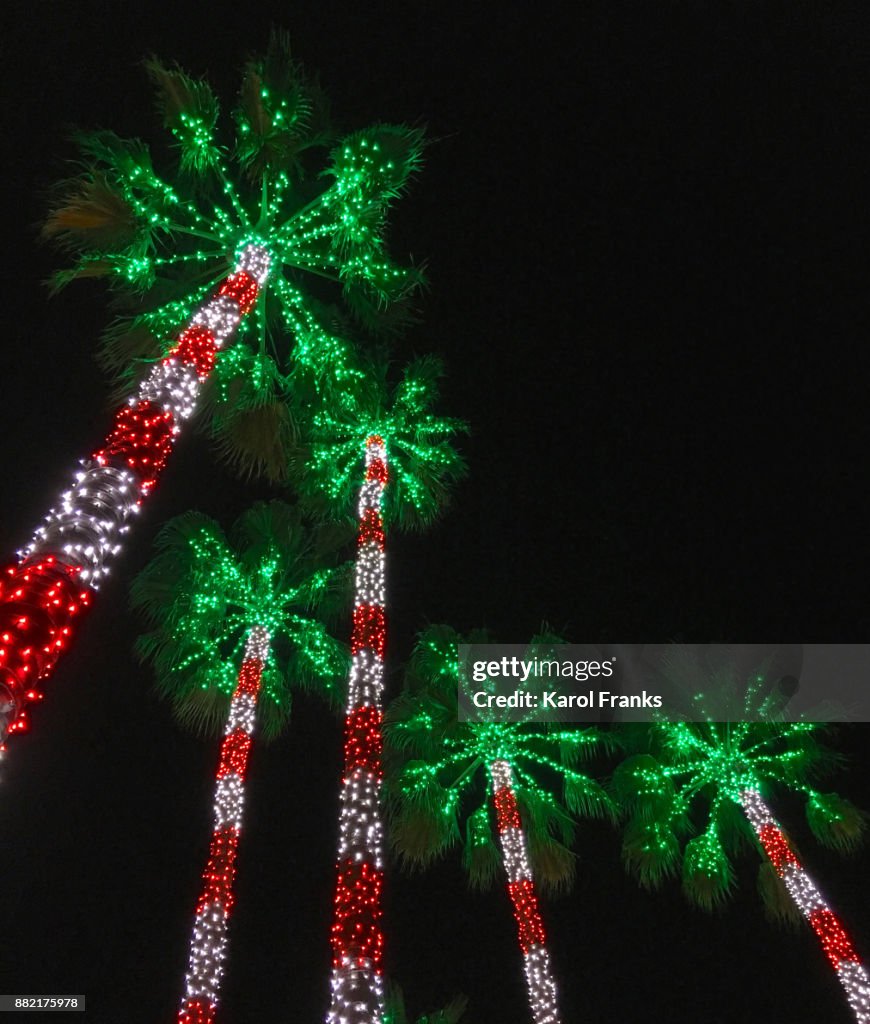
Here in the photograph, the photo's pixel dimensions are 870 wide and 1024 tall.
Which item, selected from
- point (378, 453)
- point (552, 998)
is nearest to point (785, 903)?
point (552, 998)

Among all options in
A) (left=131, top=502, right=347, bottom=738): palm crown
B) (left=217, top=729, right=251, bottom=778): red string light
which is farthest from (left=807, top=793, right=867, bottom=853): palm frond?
(left=217, top=729, right=251, bottom=778): red string light

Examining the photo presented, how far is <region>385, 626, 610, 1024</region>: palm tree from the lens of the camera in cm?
1271

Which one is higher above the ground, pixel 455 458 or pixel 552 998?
pixel 455 458

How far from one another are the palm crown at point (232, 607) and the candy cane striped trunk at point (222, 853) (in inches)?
23.1

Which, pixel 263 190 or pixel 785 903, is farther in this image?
pixel 785 903

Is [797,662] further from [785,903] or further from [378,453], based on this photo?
[378,453]

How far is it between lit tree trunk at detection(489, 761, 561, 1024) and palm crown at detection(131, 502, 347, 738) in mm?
3198

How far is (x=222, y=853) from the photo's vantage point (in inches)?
401

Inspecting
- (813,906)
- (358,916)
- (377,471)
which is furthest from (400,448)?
(813,906)

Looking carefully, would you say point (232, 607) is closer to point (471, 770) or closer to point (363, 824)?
point (471, 770)

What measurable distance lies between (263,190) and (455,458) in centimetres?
481

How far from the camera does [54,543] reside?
548cm

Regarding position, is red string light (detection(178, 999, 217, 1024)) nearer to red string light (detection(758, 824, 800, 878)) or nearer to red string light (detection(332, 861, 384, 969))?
red string light (detection(332, 861, 384, 969))

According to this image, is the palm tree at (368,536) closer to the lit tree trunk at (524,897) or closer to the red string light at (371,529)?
the red string light at (371,529)
